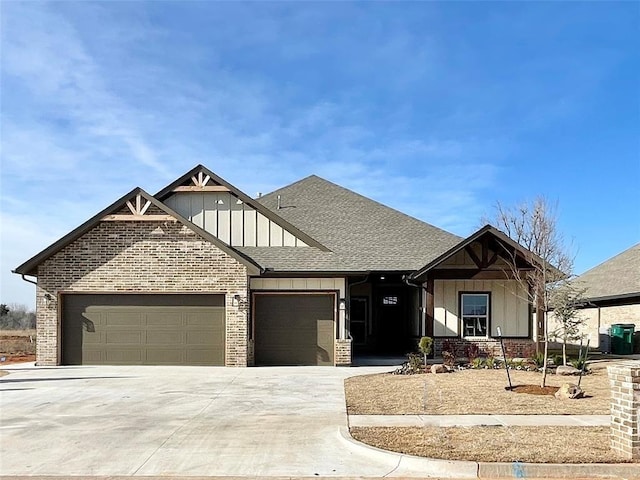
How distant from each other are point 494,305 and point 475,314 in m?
0.72

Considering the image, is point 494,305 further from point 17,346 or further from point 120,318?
point 17,346

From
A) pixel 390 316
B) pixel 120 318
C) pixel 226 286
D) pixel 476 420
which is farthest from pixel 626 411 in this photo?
pixel 390 316

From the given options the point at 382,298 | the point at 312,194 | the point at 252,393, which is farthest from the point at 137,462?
the point at 312,194

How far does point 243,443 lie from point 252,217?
1276 centimetres

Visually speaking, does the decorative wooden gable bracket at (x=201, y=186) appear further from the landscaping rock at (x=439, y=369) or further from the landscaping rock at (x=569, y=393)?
the landscaping rock at (x=569, y=393)

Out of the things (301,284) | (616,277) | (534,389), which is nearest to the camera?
(534,389)

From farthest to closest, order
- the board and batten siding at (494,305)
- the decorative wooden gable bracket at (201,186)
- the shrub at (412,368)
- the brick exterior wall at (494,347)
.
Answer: the board and batten siding at (494,305)
the decorative wooden gable bracket at (201,186)
the brick exterior wall at (494,347)
the shrub at (412,368)

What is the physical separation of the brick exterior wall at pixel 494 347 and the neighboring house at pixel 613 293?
5.74 meters

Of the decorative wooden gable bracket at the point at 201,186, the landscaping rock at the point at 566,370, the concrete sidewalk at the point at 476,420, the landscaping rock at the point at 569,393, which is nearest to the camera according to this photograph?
the concrete sidewalk at the point at 476,420

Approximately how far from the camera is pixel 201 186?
67.8 feet

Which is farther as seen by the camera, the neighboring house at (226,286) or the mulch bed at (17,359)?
the mulch bed at (17,359)

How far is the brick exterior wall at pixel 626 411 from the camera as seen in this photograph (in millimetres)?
7473

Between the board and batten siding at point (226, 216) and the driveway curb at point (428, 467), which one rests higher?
the board and batten siding at point (226, 216)

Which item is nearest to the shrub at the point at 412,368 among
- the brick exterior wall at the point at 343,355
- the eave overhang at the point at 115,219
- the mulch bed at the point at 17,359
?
the brick exterior wall at the point at 343,355
